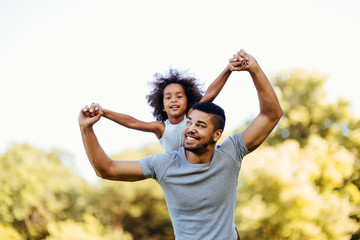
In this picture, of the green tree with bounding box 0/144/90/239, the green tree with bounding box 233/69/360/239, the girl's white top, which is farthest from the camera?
the green tree with bounding box 0/144/90/239

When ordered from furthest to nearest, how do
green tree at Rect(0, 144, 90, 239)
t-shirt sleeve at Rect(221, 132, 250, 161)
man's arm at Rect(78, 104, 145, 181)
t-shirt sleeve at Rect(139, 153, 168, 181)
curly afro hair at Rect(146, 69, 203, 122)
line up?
green tree at Rect(0, 144, 90, 239) → curly afro hair at Rect(146, 69, 203, 122) → t-shirt sleeve at Rect(221, 132, 250, 161) → t-shirt sleeve at Rect(139, 153, 168, 181) → man's arm at Rect(78, 104, 145, 181)

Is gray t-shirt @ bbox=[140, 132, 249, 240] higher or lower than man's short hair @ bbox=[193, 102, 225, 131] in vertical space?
lower

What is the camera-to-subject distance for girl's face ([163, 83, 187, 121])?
335 centimetres

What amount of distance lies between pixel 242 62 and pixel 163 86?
1387 mm

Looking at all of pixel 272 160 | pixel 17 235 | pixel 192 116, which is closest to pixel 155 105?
pixel 192 116

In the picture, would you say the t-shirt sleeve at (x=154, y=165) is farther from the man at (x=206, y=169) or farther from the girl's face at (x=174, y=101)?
the girl's face at (x=174, y=101)

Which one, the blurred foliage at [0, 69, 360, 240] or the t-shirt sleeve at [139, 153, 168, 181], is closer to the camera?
the t-shirt sleeve at [139, 153, 168, 181]

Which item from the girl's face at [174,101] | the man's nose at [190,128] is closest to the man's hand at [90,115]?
the man's nose at [190,128]

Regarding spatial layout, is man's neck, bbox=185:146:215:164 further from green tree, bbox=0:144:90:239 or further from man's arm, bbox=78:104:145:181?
green tree, bbox=0:144:90:239

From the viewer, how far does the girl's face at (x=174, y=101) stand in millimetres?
3350

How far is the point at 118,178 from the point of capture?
2.28 meters

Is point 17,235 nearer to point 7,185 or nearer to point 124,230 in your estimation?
point 7,185

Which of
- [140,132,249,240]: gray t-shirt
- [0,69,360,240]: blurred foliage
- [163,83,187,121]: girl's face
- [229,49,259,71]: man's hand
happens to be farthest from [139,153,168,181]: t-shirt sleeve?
[0,69,360,240]: blurred foliage

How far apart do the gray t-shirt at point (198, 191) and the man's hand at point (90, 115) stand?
A: 1.10ft
